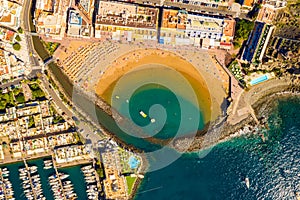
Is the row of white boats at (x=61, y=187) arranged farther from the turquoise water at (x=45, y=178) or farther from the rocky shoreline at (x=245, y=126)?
the rocky shoreline at (x=245, y=126)

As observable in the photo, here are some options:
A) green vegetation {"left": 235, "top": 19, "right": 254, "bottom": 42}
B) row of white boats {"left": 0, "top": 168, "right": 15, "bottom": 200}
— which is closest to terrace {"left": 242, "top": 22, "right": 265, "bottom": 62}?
green vegetation {"left": 235, "top": 19, "right": 254, "bottom": 42}

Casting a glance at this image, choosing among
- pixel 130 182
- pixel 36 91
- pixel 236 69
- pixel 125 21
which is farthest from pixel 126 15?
pixel 130 182

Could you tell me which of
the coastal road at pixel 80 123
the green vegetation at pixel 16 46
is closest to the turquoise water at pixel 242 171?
the coastal road at pixel 80 123

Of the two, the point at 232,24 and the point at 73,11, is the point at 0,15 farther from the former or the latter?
the point at 232,24

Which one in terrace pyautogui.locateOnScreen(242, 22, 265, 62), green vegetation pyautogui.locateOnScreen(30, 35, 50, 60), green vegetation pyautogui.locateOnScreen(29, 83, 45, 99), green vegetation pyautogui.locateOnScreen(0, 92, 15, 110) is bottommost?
green vegetation pyautogui.locateOnScreen(0, 92, 15, 110)

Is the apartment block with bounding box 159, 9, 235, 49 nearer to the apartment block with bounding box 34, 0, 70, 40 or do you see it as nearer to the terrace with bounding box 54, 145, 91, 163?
the apartment block with bounding box 34, 0, 70, 40

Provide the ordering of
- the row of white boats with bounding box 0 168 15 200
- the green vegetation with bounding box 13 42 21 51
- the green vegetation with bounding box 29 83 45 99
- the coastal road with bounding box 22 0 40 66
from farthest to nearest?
the row of white boats with bounding box 0 168 15 200 → the green vegetation with bounding box 29 83 45 99 → the coastal road with bounding box 22 0 40 66 → the green vegetation with bounding box 13 42 21 51
